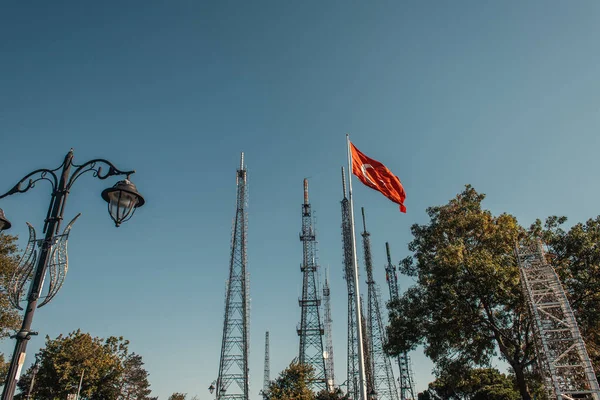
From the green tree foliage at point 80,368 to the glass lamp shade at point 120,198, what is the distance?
39.6m

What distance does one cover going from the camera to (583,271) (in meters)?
22.4

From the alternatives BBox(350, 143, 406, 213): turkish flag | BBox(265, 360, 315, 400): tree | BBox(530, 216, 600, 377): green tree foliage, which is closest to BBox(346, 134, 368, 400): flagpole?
BBox(350, 143, 406, 213): turkish flag

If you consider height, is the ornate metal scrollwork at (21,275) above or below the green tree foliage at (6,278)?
below

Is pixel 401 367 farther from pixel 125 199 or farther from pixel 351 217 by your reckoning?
pixel 125 199

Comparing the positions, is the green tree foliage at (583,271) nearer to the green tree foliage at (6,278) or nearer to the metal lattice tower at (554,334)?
the metal lattice tower at (554,334)

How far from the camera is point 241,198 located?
159 ft

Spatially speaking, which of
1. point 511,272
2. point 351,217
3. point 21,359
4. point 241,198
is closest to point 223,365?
point 241,198

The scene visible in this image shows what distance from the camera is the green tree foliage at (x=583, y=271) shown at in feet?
72.7

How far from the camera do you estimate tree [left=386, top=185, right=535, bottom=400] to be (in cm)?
2216

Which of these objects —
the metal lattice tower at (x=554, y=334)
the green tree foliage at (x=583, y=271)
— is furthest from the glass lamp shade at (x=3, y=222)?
the green tree foliage at (x=583, y=271)

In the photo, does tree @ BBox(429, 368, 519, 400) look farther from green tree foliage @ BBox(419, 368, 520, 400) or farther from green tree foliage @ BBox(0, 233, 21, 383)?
green tree foliage @ BBox(0, 233, 21, 383)

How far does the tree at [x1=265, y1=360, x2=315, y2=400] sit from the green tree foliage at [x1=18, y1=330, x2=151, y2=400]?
16799mm

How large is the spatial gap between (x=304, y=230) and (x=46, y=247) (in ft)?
152

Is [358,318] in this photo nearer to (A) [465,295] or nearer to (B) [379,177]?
(B) [379,177]
